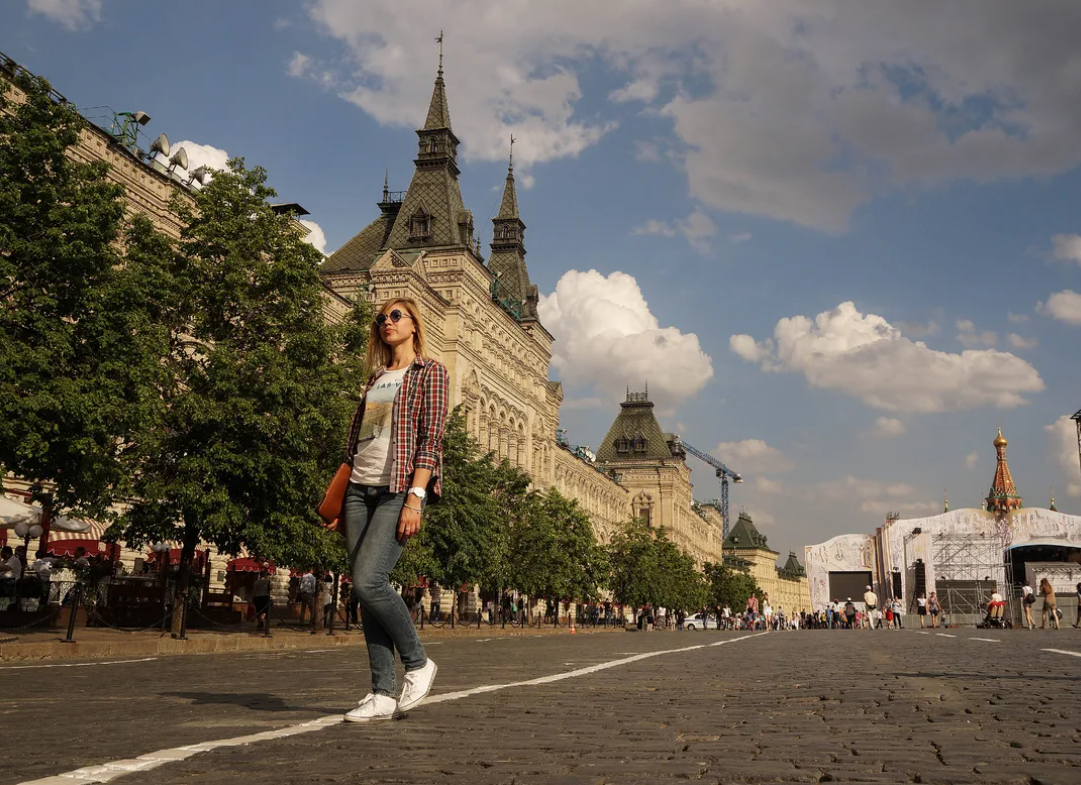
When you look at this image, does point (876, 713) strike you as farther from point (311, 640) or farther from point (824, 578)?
point (824, 578)

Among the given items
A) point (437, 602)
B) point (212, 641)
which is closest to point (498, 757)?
point (212, 641)

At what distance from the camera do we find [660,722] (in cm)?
585

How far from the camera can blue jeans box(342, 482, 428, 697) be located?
556 cm

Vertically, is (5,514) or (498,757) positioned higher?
(5,514)

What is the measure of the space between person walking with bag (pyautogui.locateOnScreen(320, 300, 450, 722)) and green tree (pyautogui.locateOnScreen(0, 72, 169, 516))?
1146 centimetres

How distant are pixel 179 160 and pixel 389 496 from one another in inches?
1396

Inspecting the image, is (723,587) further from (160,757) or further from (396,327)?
(160,757)

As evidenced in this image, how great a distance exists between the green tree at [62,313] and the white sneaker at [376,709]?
11719 millimetres

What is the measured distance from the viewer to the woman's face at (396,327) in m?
6.04

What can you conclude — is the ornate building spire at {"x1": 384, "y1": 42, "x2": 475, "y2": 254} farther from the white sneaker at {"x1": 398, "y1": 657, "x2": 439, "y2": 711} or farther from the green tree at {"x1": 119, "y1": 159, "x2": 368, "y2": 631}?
the white sneaker at {"x1": 398, "y1": 657, "x2": 439, "y2": 711}

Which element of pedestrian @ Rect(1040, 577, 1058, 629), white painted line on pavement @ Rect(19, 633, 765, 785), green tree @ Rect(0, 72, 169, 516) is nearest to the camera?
white painted line on pavement @ Rect(19, 633, 765, 785)

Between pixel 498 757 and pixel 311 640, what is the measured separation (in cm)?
1957

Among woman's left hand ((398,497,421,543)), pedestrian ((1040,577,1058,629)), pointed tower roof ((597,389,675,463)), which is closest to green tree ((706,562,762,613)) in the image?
pointed tower roof ((597,389,675,463))

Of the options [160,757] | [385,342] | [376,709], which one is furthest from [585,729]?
[385,342]
